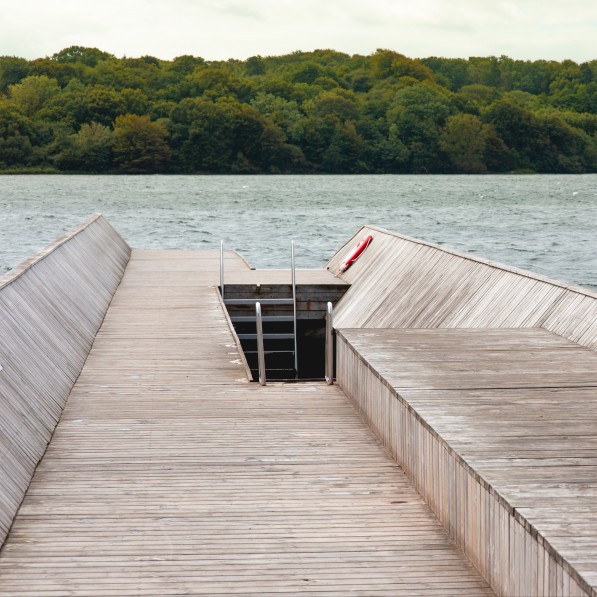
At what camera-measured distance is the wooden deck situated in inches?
198

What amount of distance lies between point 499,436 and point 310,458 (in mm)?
1714

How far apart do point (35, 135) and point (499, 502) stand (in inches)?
4847

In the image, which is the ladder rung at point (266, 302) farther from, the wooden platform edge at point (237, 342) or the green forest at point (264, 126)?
the green forest at point (264, 126)

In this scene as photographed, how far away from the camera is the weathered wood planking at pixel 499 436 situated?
4.36 metres

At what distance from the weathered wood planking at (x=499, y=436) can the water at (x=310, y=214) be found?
20754mm

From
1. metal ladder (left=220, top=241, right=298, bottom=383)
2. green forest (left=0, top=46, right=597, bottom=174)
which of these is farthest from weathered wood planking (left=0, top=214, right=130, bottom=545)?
green forest (left=0, top=46, right=597, bottom=174)

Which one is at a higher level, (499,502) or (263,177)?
(499,502)

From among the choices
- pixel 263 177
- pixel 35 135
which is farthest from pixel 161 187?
pixel 35 135

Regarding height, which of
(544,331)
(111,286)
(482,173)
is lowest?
(482,173)

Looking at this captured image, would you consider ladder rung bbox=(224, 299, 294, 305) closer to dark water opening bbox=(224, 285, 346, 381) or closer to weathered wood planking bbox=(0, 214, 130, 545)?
dark water opening bbox=(224, 285, 346, 381)

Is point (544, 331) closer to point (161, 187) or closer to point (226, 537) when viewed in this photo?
point (226, 537)

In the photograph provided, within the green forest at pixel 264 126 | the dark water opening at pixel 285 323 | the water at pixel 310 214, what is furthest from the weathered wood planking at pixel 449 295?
the green forest at pixel 264 126

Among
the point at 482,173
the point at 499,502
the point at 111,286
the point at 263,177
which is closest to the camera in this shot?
the point at 499,502

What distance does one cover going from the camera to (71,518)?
583 centimetres
